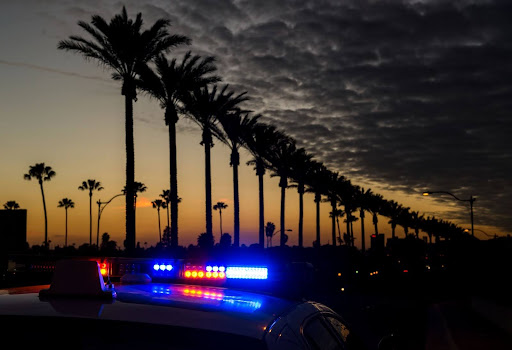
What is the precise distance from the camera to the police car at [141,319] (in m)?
2.47

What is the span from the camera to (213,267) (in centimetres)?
648

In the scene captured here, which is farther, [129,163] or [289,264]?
[129,163]

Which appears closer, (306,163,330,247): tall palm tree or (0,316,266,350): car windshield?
(0,316,266,350): car windshield

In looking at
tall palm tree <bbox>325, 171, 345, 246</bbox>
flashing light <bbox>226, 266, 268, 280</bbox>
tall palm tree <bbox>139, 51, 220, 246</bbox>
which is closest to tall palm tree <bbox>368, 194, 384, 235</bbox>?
tall palm tree <bbox>325, 171, 345, 246</bbox>

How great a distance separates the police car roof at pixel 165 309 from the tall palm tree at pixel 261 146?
4538 cm

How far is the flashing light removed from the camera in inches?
256

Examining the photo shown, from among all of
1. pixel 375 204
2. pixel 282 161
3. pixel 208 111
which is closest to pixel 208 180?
pixel 208 111

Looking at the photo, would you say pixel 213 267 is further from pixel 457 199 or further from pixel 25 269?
pixel 457 199

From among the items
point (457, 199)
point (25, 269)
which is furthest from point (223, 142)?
point (25, 269)

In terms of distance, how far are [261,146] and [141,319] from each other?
1950 inches

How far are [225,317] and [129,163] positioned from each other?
94.5 feet

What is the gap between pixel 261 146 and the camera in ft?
171

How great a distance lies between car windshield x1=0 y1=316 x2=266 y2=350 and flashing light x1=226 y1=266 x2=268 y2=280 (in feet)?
12.4

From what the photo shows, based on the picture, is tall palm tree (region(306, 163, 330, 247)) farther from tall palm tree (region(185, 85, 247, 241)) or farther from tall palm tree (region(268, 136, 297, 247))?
tall palm tree (region(185, 85, 247, 241))
